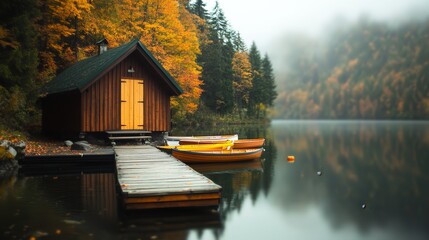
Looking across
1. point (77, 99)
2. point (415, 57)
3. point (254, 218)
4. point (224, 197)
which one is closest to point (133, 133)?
point (77, 99)

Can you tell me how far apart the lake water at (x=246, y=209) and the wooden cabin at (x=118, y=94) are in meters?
5.04

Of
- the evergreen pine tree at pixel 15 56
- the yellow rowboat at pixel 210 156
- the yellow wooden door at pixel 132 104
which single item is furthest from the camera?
the yellow wooden door at pixel 132 104

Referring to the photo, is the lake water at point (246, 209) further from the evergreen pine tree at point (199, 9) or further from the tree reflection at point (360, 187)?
the evergreen pine tree at point (199, 9)

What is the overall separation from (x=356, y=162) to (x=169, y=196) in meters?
16.6

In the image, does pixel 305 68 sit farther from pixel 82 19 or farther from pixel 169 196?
pixel 169 196

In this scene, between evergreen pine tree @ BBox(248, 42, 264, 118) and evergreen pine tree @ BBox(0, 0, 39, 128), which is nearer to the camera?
evergreen pine tree @ BBox(0, 0, 39, 128)

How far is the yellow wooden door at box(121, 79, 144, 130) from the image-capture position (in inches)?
850

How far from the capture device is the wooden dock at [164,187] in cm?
974

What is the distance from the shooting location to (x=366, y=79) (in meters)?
157

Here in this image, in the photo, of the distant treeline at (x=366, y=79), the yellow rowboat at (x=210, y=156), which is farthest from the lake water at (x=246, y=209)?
the distant treeline at (x=366, y=79)

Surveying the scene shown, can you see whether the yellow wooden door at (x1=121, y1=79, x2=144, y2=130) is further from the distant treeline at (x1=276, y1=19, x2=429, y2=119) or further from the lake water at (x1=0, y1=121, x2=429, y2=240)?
the distant treeline at (x1=276, y1=19, x2=429, y2=119)

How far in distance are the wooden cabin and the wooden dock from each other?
805 cm

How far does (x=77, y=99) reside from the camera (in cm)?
2127

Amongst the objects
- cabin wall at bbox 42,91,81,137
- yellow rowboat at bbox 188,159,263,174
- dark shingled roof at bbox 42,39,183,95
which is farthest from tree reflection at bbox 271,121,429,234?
cabin wall at bbox 42,91,81,137
